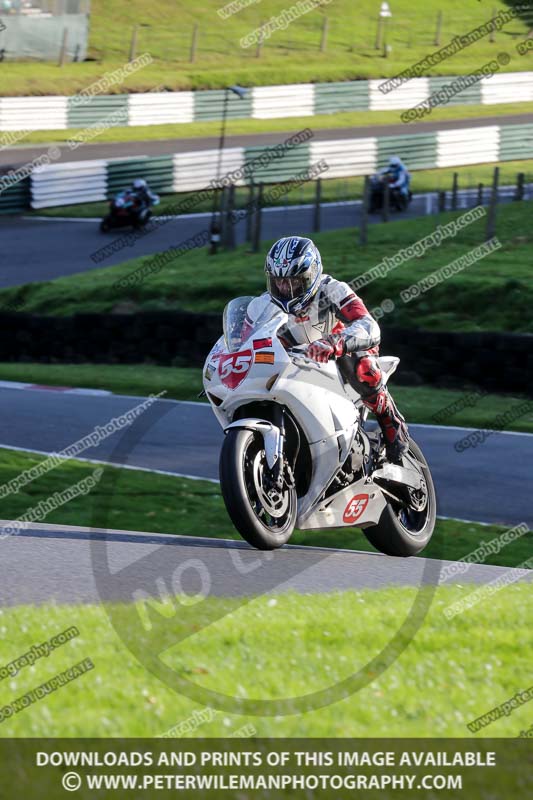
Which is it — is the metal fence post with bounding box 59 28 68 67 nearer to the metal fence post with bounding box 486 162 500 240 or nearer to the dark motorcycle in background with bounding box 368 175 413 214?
the dark motorcycle in background with bounding box 368 175 413 214

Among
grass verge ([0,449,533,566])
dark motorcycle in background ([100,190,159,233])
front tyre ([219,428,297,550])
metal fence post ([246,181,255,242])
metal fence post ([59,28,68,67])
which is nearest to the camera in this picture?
front tyre ([219,428,297,550])

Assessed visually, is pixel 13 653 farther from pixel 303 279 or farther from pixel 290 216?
pixel 290 216

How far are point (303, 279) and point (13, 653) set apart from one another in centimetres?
291

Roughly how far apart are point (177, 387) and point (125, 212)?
41.7ft

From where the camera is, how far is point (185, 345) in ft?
63.3

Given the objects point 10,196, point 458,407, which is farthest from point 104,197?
point 458,407

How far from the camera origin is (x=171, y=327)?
19.4m

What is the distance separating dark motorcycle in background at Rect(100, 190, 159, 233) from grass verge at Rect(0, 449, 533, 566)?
17.7 meters

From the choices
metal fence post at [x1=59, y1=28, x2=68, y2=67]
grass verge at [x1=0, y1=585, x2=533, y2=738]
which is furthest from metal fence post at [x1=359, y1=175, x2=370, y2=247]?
metal fence post at [x1=59, y1=28, x2=68, y2=67]

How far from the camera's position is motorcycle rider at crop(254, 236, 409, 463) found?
7195 millimetres

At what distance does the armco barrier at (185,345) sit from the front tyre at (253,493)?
30.1 ft

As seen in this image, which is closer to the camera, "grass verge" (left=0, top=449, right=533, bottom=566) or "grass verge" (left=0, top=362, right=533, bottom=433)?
"grass verge" (left=0, top=449, right=533, bottom=566)

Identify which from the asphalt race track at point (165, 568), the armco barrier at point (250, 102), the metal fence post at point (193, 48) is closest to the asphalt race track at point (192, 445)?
the asphalt race track at point (165, 568)

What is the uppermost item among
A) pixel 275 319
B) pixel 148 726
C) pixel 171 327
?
pixel 275 319
